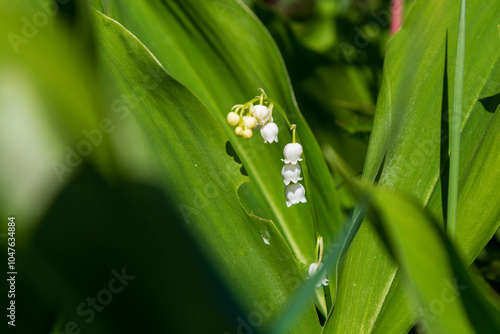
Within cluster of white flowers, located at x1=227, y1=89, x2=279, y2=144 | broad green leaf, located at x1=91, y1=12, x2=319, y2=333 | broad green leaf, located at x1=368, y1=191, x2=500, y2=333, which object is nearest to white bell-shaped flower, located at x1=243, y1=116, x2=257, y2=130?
cluster of white flowers, located at x1=227, y1=89, x2=279, y2=144

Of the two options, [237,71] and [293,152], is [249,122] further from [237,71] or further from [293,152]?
[237,71]

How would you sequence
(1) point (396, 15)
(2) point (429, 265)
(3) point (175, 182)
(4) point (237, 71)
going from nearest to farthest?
(2) point (429, 265), (3) point (175, 182), (4) point (237, 71), (1) point (396, 15)

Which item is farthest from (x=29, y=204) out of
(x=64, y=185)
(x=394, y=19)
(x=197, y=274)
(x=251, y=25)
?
(x=394, y=19)

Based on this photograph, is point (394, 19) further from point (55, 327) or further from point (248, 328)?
point (55, 327)

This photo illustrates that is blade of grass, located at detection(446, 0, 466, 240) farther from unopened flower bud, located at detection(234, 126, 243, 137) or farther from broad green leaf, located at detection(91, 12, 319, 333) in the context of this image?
unopened flower bud, located at detection(234, 126, 243, 137)

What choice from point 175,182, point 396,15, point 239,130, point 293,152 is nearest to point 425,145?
point 293,152

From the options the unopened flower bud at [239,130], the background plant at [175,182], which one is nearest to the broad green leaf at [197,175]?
the background plant at [175,182]
